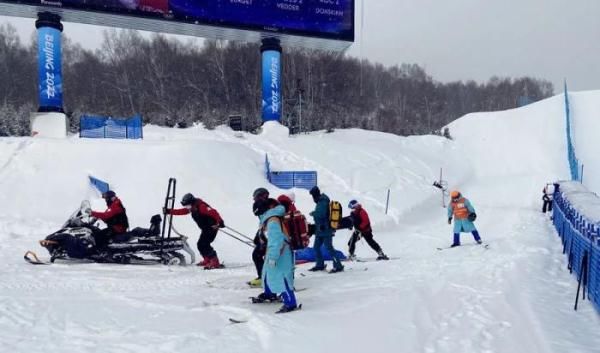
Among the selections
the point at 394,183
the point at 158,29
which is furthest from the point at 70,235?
the point at 158,29

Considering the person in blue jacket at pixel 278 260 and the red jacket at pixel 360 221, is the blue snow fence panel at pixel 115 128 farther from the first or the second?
the person in blue jacket at pixel 278 260

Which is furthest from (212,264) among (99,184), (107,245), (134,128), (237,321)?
(134,128)

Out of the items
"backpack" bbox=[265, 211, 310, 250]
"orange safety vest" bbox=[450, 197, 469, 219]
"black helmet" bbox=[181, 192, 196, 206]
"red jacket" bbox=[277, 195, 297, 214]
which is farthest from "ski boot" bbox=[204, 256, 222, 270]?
"orange safety vest" bbox=[450, 197, 469, 219]

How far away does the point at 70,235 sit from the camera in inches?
366

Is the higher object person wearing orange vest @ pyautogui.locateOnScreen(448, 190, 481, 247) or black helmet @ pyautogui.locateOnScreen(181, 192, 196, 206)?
black helmet @ pyautogui.locateOnScreen(181, 192, 196, 206)

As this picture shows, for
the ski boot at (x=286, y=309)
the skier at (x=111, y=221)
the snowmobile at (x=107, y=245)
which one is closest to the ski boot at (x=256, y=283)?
the ski boot at (x=286, y=309)

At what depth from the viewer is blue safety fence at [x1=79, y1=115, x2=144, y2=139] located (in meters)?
21.6

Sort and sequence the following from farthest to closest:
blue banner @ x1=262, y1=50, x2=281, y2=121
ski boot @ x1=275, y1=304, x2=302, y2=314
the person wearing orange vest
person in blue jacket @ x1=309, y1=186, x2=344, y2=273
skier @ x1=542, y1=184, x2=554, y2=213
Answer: blue banner @ x1=262, y1=50, x2=281, y2=121, skier @ x1=542, y1=184, x2=554, y2=213, the person wearing orange vest, person in blue jacket @ x1=309, y1=186, x2=344, y2=273, ski boot @ x1=275, y1=304, x2=302, y2=314

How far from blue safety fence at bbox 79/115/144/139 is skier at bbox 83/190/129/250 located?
13060 mm

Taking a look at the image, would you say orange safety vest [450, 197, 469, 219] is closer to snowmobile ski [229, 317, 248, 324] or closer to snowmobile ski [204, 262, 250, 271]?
snowmobile ski [204, 262, 250, 271]

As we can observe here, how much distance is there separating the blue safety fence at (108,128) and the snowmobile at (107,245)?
42.6 ft

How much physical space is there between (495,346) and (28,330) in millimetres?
4724

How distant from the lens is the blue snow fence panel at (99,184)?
54.3ft

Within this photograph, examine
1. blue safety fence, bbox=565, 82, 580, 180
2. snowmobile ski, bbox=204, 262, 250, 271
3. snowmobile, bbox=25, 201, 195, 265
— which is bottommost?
snowmobile ski, bbox=204, 262, 250, 271
